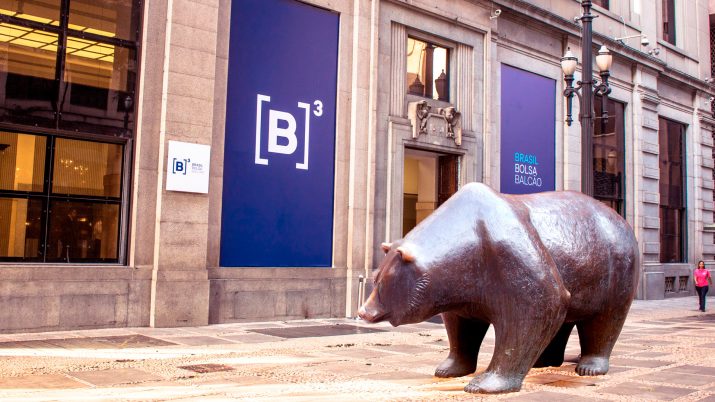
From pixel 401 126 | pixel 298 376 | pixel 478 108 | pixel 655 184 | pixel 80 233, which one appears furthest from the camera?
pixel 655 184

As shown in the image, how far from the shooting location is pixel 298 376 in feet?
25.2

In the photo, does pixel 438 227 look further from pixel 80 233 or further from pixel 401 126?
pixel 401 126

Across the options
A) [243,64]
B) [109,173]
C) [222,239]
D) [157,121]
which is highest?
[243,64]

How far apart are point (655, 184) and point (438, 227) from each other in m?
21.3

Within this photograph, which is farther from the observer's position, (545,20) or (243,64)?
(545,20)

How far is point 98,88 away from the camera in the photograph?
1267cm

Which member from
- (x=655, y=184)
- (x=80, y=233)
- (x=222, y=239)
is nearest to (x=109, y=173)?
(x=80, y=233)

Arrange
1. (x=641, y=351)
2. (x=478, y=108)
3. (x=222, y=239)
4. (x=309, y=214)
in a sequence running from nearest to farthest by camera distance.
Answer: (x=641, y=351)
(x=222, y=239)
(x=309, y=214)
(x=478, y=108)

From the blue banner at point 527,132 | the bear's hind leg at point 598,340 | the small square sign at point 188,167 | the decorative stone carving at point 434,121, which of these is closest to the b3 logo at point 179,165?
the small square sign at point 188,167

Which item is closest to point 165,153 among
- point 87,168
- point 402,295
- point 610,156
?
point 87,168

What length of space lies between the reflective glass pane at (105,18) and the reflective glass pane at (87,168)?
209cm

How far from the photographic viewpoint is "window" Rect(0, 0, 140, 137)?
464 inches

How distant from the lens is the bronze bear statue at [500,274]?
660 cm

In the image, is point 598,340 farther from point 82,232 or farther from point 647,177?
point 647,177
